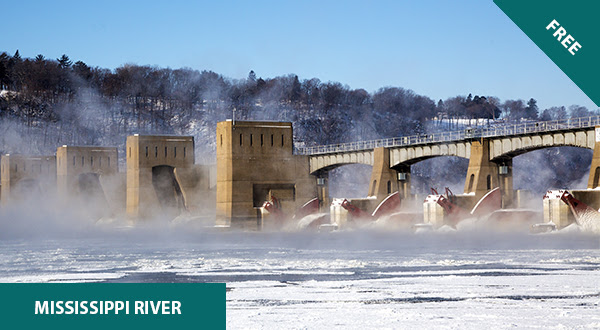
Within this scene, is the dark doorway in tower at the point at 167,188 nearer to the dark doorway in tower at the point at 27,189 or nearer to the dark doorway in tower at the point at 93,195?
the dark doorway in tower at the point at 93,195

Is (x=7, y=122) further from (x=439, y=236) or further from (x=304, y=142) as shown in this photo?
(x=439, y=236)

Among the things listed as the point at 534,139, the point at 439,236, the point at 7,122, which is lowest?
the point at 439,236

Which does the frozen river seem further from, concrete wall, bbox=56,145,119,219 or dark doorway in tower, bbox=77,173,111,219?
dark doorway in tower, bbox=77,173,111,219

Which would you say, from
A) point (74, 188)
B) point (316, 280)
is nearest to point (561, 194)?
point (316, 280)

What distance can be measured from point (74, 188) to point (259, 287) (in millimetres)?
98479

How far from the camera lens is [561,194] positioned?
67.1 metres

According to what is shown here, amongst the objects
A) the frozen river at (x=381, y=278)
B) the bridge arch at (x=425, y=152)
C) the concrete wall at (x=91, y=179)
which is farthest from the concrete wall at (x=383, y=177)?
the concrete wall at (x=91, y=179)

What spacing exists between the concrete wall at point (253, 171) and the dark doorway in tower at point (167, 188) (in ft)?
47.0

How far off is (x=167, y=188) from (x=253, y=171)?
19.5 metres

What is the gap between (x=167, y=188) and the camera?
110625mm

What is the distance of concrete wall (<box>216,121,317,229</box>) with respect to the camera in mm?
93938

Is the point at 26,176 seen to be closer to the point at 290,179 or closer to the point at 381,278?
the point at 290,179

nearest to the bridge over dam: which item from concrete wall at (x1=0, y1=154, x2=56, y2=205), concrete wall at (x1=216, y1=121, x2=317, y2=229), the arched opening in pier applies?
concrete wall at (x1=216, y1=121, x2=317, y2=229)

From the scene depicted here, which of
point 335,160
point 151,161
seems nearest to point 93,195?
point 151,161
